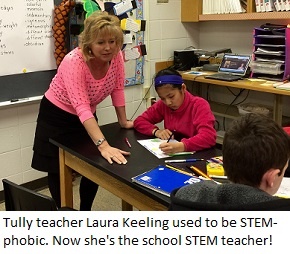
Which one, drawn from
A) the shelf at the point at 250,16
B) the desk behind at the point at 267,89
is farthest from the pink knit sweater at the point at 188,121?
the shelf at the point at 250,16

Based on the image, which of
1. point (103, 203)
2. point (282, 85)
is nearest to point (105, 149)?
point (103, 203)

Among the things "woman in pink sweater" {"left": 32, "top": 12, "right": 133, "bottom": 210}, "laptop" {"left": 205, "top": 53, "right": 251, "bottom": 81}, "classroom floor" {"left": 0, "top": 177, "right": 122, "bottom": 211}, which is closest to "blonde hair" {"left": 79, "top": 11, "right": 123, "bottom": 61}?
"woman in pink sweater" {"left": 32, "top": 12, "right": 133, "bottom": 210}

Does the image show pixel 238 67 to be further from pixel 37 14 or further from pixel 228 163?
pixel 228 163

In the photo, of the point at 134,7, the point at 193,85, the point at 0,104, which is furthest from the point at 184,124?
the point at 193,85

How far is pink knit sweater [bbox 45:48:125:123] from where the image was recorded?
189 centimetres

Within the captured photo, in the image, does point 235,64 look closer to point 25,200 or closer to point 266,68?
point 266,68

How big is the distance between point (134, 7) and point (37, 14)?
88cm

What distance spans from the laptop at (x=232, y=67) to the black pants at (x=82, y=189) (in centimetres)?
148

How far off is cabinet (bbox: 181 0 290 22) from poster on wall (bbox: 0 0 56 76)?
1.42 m

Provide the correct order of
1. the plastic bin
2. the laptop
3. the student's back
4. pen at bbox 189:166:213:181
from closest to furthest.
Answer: the student's back → pen at bbox 189:166:213:181 → the plastic bin → the laptop

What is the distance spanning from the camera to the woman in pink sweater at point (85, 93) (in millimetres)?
1841

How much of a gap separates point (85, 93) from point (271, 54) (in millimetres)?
1811

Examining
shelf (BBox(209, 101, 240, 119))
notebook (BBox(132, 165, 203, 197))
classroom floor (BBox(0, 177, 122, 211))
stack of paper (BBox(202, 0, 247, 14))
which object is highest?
stack of paper (BBox(202, 0, 247, 14))

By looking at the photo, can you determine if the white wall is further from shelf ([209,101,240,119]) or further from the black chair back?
the black chair back
